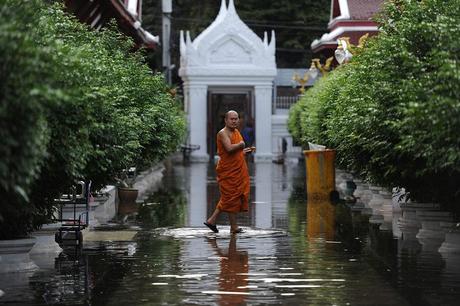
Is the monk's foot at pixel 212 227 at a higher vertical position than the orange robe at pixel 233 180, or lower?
lower

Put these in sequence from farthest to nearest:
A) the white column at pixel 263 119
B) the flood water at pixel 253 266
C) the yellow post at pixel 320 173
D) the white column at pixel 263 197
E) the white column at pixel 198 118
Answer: the white column at pixel 263 119, the white column at pixel 198 118, the yellow post at pixel 320 173, the white column at pixel 263 197, the flood water at pixel 253 266

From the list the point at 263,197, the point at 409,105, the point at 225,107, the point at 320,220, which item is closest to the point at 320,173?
the point at 263,197

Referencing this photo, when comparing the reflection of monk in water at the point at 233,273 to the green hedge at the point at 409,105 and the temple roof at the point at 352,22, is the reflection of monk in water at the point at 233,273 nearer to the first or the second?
the green hedge at the point at 409,105

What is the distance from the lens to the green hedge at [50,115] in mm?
9180

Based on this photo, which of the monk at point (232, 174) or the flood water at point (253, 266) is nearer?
the flood water at point (253, 266)

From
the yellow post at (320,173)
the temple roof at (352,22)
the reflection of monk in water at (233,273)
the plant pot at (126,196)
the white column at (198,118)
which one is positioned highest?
the temple roof at (352,22)

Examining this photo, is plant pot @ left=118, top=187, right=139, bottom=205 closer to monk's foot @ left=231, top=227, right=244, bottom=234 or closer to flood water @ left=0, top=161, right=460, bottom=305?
flood water @ left=0, top=161, right=460, bottom=305

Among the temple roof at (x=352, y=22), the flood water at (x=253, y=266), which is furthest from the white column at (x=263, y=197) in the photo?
the temple roof at (x=352, y=22)

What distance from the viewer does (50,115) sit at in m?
11.3

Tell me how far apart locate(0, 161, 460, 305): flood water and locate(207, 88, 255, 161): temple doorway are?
129 ft

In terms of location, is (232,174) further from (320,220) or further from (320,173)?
(320,173)

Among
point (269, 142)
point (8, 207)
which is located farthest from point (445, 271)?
point (269, 142)

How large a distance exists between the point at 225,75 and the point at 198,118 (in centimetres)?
257

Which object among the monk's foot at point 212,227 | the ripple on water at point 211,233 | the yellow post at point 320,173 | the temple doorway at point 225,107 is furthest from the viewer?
the temple doorway at point 225,107
